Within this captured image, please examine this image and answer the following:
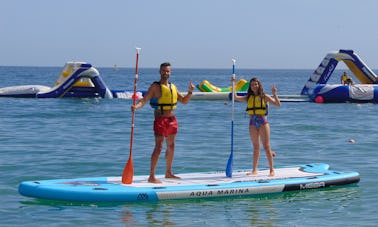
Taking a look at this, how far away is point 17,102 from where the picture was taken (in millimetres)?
31719

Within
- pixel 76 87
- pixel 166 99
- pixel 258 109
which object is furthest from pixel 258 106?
pixel 76 87

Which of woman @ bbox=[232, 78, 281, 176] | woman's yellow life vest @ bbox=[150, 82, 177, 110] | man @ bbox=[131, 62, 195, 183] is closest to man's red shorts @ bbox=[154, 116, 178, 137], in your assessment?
man @ bbox=[131, 62, 195, 183]

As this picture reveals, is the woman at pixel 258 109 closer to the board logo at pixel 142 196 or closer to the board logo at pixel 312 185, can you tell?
the board logo at pixel 312 185

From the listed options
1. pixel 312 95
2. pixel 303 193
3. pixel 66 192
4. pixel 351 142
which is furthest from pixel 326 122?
pixel 66 192

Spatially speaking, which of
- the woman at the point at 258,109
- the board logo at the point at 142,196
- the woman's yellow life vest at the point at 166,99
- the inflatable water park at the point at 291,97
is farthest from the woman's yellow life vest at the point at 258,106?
the inflatable water park at the point at 291,97

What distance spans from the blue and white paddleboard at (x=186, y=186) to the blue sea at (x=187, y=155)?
0.39 ft

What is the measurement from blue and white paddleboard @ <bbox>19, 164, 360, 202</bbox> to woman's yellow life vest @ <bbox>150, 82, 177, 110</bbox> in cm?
108

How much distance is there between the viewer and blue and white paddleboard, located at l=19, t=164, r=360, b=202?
9383 mm

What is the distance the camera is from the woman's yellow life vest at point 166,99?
9641 mm

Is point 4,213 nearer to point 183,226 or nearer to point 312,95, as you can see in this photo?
point 183,226

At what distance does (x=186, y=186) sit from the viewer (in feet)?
32.0

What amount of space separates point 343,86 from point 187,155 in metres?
17.9

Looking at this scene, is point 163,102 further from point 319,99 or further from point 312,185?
point 319,99

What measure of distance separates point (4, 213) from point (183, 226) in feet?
7.82
